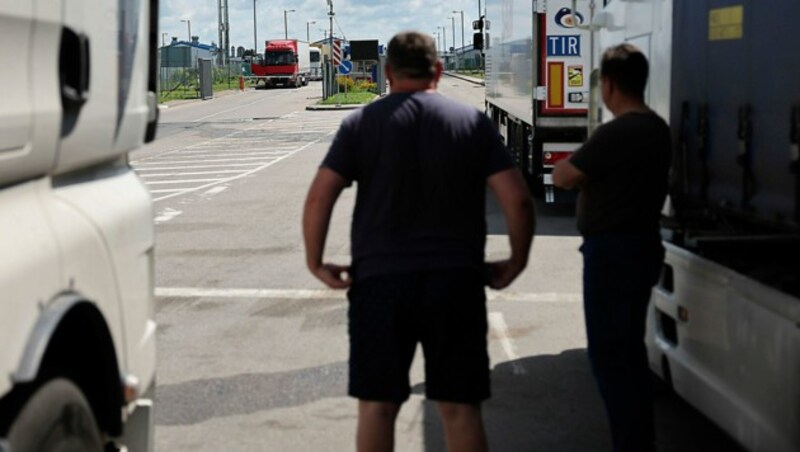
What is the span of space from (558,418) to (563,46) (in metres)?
9.22

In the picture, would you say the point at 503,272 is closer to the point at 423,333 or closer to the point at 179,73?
the point at 423,333

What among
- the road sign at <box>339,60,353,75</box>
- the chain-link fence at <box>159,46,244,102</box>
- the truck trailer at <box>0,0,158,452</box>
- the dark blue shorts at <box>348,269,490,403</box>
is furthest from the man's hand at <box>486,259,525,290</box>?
the chain-link fence at <box>159,46,244,102</box>

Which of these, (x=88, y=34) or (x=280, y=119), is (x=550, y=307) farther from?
(x=280, y=119)

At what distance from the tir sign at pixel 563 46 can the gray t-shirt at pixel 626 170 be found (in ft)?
33.5

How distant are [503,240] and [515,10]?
473cm

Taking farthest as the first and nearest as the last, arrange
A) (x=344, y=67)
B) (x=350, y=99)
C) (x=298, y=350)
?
(x=350, y=99)
(x=344, y=67)
(x=298, y=350)

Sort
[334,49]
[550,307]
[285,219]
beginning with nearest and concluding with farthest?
[550,307], [285,219], [334,49]

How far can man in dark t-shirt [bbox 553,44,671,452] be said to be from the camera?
18.1 ft

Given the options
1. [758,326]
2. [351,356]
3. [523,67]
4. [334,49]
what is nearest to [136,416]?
[351,356]

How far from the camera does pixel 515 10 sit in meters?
17.8

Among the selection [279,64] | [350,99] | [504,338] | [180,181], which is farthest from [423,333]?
[279,64]

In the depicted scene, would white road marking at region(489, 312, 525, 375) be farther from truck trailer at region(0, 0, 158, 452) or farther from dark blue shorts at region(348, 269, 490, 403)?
truck trailer at region(0, 0, 158, 452)

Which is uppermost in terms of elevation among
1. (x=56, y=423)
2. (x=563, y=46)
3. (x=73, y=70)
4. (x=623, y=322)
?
(x=73, y=70)

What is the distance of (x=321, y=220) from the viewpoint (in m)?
4.86
